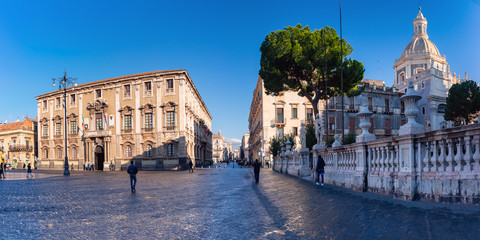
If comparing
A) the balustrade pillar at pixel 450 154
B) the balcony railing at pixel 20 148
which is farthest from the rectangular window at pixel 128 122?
the balustrade pillar at pixel 450 154

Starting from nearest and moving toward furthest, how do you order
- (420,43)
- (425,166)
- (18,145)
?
1. (425,166)
2. (18,145)
3. (420,43)

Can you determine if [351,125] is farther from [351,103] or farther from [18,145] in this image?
[18,145]

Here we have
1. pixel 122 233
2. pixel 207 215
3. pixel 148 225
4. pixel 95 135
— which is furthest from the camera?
pixel 95 135

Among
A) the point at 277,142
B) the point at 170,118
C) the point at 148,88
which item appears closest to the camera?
the point at 170,118

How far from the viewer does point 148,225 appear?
6445 mm

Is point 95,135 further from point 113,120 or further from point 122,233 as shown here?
point 122,233

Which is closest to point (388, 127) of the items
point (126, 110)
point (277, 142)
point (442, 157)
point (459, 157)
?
point (277, 142)

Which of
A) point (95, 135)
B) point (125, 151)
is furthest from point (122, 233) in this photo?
point (95, 135)

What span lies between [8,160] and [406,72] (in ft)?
278

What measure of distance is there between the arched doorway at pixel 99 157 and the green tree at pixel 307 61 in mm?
28982

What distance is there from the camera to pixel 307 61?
87.7ft

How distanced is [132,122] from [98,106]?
6.28 metres

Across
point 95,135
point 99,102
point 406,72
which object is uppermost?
point 406,72

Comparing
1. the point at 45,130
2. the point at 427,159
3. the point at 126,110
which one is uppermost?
the point at 126,110
